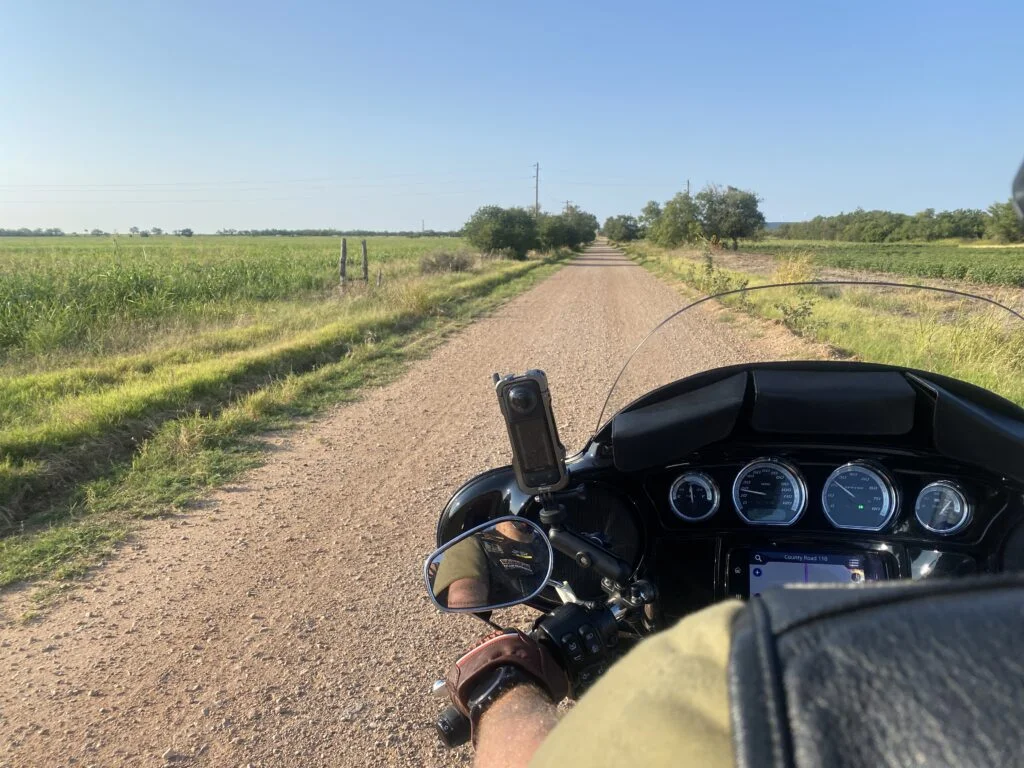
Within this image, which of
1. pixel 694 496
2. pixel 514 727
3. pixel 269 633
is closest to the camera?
pixel 514 727

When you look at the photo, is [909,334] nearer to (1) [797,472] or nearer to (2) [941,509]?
(2) [941,509]

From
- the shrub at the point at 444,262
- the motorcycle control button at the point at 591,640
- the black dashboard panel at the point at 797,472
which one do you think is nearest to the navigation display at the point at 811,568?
the black dashboard panel at the point at 797,472

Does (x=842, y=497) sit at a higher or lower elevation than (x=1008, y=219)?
lower

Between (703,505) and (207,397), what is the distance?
6272mm

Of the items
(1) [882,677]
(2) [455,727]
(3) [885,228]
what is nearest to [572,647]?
(2) [455,727]

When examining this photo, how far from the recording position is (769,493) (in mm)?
2213

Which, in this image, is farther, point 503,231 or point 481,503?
point 503,231

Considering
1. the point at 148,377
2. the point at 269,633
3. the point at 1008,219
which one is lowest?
the point at 269,633

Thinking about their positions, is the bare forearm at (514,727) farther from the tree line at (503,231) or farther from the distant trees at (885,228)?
the distant trees at (885,228)

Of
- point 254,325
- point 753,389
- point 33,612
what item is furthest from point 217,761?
point 254,325

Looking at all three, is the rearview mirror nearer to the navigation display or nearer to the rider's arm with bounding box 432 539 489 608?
the rider's arm with bounding box 432 539 489 608

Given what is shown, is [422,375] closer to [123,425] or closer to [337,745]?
[123,425]

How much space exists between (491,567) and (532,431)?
360 millimetres

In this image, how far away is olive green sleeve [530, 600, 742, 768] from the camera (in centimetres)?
58
